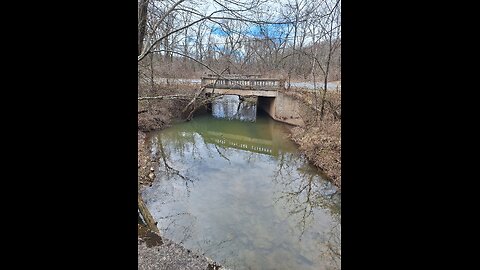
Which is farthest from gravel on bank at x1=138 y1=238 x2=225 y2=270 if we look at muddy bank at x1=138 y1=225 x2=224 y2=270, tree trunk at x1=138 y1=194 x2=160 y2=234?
tree trunk at x1=138 y1=194 x2=160 y2=234

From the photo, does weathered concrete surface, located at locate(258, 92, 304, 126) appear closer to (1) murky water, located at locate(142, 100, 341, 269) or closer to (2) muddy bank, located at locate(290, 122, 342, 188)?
(2) muddy bank, located at locate(290, 122, 342, 188)

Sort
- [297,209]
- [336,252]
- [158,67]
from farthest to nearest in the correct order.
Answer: [158,67]
[297,209]
[336,252]

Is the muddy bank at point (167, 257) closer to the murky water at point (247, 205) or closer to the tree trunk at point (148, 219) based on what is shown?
the murky water at point (247, 205)

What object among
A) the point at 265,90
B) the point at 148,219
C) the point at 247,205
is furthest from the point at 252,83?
the point at 148,219

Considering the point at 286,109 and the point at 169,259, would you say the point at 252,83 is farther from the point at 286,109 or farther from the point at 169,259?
the point at 169,259

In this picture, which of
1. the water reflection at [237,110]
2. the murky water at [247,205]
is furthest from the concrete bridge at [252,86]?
the murky water at [247,205]
